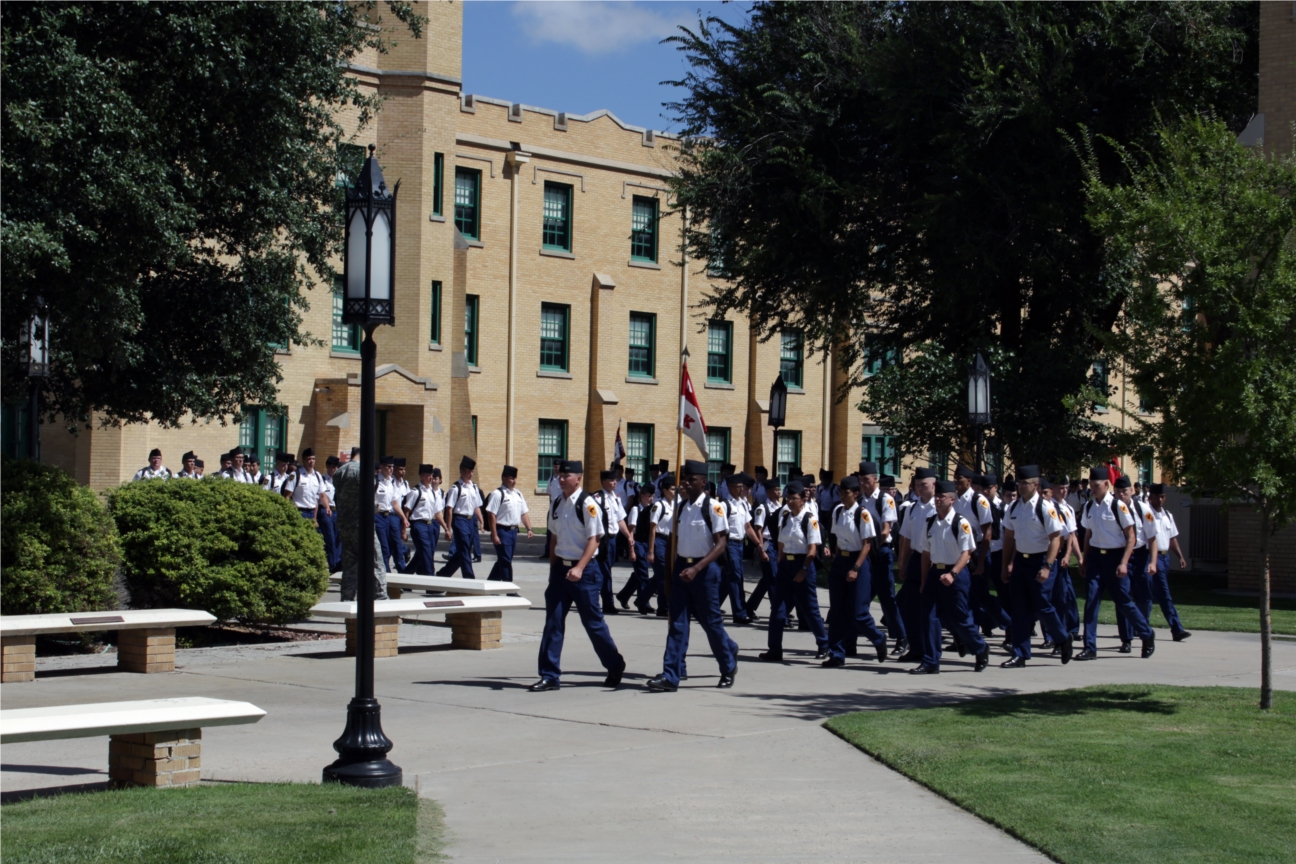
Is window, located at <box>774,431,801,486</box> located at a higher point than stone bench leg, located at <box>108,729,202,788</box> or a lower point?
higher

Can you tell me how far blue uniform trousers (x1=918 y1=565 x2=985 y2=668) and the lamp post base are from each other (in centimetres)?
732

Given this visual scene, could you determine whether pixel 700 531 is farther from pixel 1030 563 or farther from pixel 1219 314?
pixel 1219 314

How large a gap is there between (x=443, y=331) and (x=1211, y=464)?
29.6m

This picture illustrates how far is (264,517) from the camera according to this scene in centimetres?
1544

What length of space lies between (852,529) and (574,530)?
3.67 m

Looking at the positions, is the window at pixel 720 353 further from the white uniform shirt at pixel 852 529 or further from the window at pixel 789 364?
the white uniform shirt at pixel 852 529

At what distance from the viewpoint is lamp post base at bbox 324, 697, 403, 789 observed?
26.2 ft

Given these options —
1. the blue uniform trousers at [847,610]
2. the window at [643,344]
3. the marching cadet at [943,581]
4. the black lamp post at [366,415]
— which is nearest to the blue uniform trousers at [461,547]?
the blue uniform trousers at [847,610]

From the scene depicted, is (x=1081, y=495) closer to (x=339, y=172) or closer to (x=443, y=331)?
(x=339, y=172)

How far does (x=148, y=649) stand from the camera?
43.0 feet

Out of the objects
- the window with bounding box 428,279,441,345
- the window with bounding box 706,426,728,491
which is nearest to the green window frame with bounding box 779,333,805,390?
the window with bounding box 706,426,728,491

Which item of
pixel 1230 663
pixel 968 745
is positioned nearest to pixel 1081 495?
pixel 1230 663

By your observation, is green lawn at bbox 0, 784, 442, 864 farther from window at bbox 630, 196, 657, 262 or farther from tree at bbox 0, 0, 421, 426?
window at bbox 630, 196, 657, 262

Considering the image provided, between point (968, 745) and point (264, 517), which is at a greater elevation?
point (264, 517)
